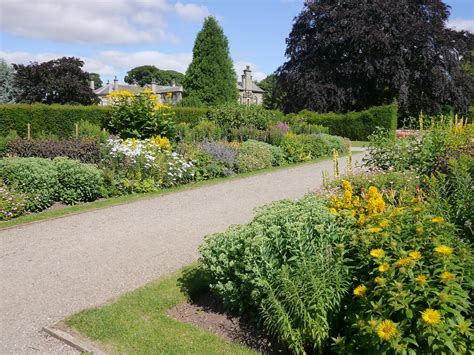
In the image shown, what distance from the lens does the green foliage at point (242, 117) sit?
17062mm

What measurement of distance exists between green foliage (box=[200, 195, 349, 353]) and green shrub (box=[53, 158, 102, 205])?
16.8 ft

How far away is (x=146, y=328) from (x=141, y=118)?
382 inches

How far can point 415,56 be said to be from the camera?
92.7 ft

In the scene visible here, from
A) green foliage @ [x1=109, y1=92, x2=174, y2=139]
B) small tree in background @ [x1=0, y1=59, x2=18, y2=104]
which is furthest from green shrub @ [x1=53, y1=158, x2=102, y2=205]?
small tree in background @ [x1=0, y1=59, x2=18, y2=104]

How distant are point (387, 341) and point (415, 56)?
29218mm

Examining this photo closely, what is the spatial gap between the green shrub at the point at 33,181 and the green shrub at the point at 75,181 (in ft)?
0.52

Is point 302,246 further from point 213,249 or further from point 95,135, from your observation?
point 95,135

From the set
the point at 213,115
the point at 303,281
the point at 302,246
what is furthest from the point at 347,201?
the point at 213,115

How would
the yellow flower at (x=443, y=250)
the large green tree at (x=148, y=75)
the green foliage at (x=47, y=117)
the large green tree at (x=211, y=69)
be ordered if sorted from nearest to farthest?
the yellow flower at (x=443, y=250)
the green foliage at (x=47, y=117)
the large green tree at (x=211, y=69)
the large green tree at (x=148, y=75)

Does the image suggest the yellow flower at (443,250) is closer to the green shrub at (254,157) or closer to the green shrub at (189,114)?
the green shrub at (254,157)

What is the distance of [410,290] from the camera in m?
2.55

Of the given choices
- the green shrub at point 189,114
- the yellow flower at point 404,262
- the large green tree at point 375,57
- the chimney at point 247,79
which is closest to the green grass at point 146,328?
the yellow flower at point 404,262

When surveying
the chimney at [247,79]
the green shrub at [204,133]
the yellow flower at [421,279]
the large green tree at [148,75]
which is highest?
the large green tree at [148,75]

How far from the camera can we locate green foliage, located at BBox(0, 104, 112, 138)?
608 inches
